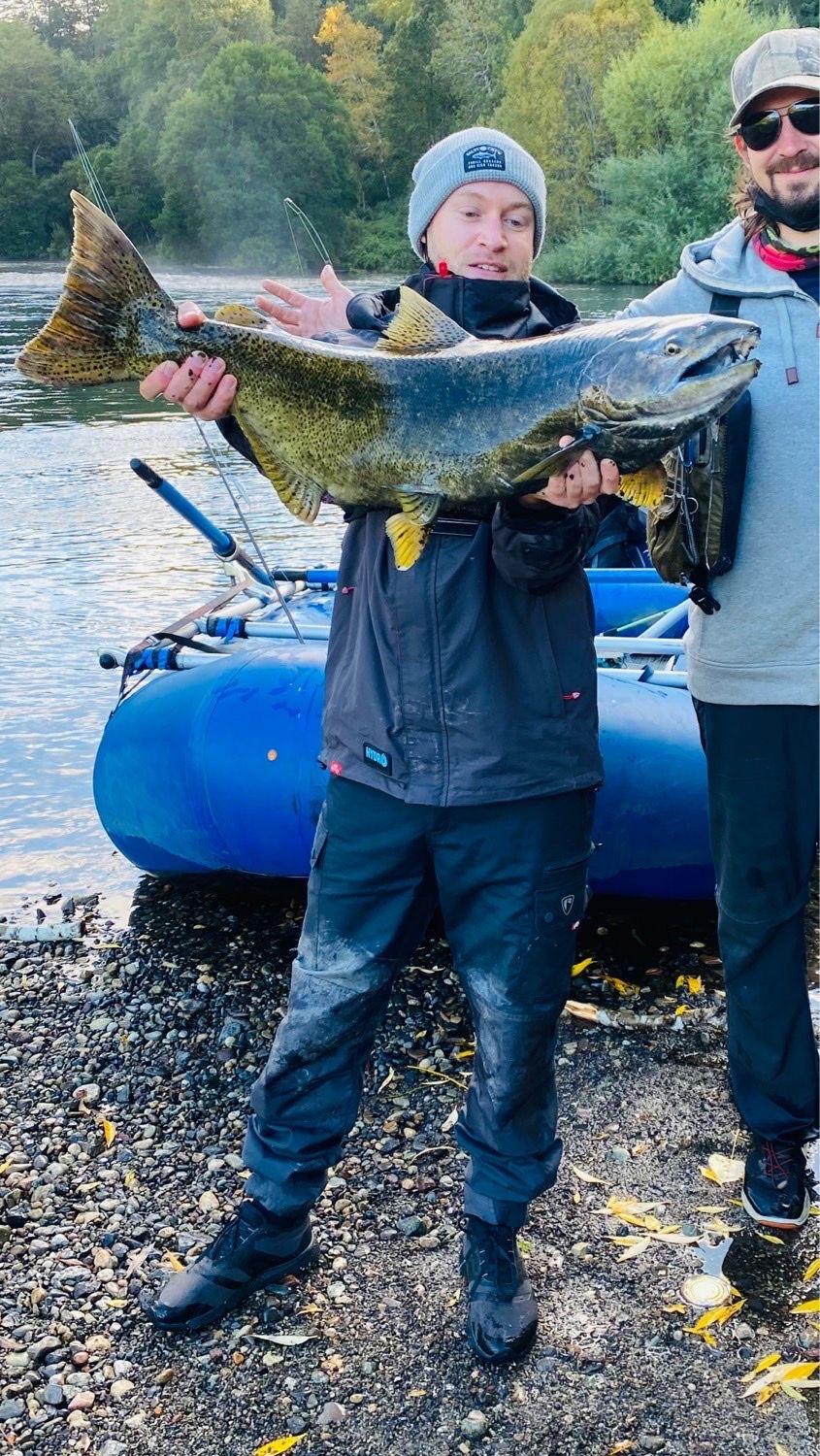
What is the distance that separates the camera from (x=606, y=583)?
7848mm

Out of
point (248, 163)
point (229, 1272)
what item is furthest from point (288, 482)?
point (248, 163)

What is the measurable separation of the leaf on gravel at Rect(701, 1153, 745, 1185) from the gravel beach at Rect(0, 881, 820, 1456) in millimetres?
35

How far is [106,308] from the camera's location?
10.5 ft

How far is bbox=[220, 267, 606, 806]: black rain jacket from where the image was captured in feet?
10.2

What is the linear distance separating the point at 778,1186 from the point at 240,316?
2962 millimetres

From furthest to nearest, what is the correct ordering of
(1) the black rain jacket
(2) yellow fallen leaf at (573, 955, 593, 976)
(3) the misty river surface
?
(3) the misty river surface → (2) yellow fallen leaf at (573, 955, 593, 976) → (1) the black rain jacket

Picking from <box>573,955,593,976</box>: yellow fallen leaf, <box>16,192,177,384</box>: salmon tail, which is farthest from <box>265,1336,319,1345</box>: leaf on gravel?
<box>16,192,177,384</box>: salmon tail

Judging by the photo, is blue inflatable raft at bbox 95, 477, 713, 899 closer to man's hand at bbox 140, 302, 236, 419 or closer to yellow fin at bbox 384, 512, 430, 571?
man's hand at bbox 140, 302, 236, 419

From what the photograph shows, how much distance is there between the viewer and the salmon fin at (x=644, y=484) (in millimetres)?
2871

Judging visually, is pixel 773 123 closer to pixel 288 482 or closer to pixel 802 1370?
pixel 288 482

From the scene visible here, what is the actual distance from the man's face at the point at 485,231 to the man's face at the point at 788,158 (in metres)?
0.65

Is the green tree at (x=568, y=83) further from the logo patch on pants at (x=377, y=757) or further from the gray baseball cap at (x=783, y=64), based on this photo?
the logo patch on pants at (x=377, y=757)

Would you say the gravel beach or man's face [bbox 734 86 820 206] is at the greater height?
man's face [bbox 734 86 820 206]

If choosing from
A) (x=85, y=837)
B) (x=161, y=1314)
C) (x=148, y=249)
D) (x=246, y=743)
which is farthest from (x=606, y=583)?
(x=148, y=249)
